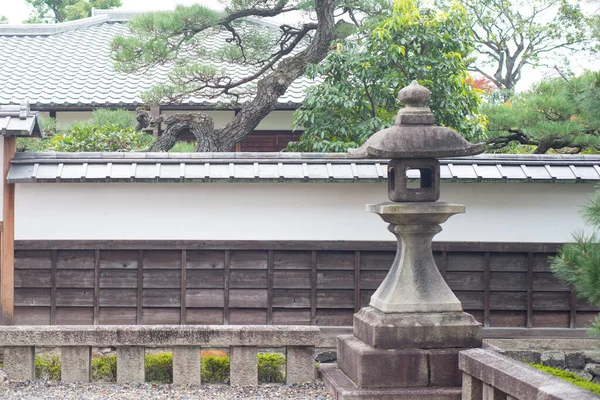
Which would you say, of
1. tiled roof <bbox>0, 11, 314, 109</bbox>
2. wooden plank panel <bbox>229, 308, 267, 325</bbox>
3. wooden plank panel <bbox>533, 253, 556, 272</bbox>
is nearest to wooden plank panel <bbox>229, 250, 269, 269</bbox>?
wooden plank panel <bbox>229, 308, 267, 325</bbox>

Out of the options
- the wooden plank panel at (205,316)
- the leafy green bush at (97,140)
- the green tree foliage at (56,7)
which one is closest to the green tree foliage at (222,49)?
the leafy green bush at (97,140)

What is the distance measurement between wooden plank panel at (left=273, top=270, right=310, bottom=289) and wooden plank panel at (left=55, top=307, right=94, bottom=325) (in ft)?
7.45

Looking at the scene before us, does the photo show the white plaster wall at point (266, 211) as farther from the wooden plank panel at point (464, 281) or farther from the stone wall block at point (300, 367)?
the stone wall block at point (300, 367)

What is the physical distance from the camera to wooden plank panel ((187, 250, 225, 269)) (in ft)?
28.1

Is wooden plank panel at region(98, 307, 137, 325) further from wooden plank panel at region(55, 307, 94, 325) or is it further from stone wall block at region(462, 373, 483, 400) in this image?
stone wall block at region(462, 373, 483, 400)

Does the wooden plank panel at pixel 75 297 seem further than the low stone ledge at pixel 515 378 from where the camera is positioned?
Yes

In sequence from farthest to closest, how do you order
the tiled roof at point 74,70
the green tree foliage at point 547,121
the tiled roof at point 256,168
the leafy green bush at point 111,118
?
the tiled roof at point 74,70 → the leafy green bush at point 111,118 → the green tree foliage at point 547,121 → the tiled roof at point 256,168

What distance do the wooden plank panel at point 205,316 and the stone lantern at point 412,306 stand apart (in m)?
2.37

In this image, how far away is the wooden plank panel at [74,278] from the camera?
8.51 metres

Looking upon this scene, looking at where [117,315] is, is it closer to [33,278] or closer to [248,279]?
[33,278]

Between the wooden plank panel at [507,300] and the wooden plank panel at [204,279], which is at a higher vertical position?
the wooden plank panel at [204,279]

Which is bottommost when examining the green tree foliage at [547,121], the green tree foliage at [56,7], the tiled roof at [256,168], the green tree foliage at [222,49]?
the tiled roof at [256,168]

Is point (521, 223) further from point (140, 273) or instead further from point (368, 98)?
point (140, 273)

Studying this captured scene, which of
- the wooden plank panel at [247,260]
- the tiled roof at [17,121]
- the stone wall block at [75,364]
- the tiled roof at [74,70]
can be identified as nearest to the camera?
the stone wall block at [75,364]
